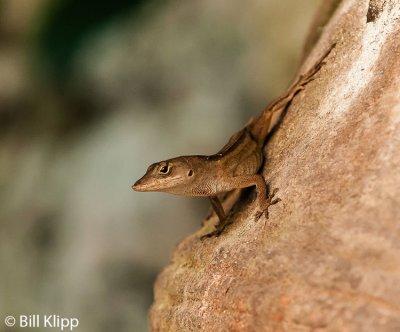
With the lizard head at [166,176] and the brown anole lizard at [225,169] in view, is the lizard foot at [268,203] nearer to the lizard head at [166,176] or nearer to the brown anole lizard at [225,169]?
the brown anole lizard at [225,169]

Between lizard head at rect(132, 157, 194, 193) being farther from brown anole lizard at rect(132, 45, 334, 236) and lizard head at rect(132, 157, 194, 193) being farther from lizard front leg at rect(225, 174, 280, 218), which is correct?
lizard front leg at rect(225, 174, 280, 218)

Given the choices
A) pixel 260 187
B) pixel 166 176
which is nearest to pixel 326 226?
pixel 260 187

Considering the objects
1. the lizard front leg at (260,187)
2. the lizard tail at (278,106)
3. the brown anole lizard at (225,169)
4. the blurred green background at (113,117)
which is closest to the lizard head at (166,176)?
the brown anole lizard at (225,169)

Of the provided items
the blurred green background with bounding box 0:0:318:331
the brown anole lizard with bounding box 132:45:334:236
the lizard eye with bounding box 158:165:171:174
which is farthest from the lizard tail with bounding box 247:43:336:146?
the blurred green background with bounding box 0:0:318:331

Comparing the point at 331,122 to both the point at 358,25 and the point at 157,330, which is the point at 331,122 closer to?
the point at 358,25

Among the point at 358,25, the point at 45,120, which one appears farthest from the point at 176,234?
the point at 358,25

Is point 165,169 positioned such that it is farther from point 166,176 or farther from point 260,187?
point 260,187
